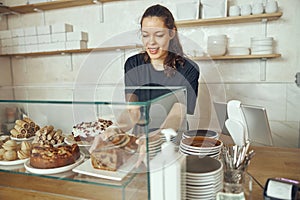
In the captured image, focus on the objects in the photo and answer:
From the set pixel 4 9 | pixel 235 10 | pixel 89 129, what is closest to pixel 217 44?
pixel 235 10

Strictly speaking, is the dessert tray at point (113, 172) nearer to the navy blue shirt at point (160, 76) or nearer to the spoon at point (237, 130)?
the spoon at point (237, 130)

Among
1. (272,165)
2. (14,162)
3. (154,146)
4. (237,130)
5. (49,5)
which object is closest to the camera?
(154,146)

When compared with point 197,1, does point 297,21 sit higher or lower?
lower

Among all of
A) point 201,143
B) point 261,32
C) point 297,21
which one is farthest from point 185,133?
point 297,21

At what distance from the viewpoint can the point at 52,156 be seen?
0.65 m

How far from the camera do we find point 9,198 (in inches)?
30.8

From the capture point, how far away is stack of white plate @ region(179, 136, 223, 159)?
0.76 m

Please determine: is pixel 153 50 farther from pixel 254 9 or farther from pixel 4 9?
pixel 4 9

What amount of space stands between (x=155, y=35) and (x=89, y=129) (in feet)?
1.76

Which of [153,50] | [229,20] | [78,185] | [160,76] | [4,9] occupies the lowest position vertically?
[78,185]

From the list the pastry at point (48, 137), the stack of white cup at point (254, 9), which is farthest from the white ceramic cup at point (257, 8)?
the pastry at point (48, 137)

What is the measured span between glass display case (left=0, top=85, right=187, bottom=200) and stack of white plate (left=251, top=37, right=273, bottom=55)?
126 centimetres

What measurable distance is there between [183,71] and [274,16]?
3.46 feet

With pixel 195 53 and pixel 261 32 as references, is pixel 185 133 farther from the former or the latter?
pixel 261 32
